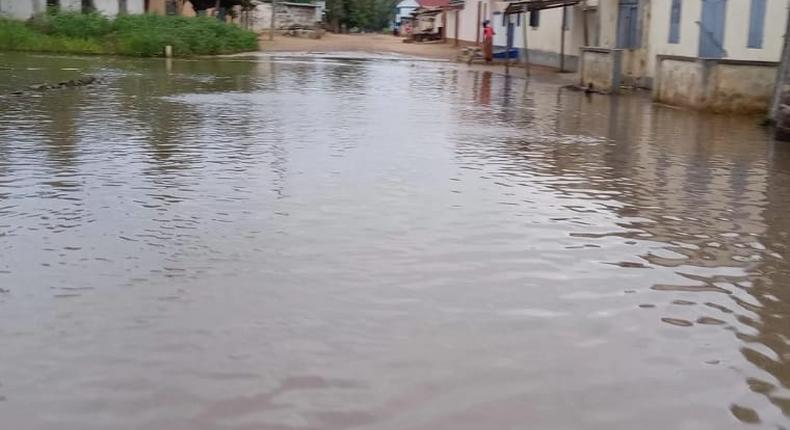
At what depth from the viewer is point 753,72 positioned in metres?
18.2

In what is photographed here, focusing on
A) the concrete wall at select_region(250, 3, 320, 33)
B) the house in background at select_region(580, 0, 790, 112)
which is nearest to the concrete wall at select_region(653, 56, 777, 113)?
the house in background at select_region(580, 0, 790, 112)

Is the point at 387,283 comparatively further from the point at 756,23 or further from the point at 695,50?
the point at 695,50

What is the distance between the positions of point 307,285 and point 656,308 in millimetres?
2446

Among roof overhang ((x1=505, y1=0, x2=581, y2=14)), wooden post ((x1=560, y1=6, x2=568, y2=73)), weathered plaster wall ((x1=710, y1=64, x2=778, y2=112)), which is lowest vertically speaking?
weathered plaster wall ((x1=710, y1=64, x2=778, y2=112))

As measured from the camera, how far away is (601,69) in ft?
82.6

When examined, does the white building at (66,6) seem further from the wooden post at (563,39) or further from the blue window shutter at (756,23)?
the blue window shutter at (756,23)

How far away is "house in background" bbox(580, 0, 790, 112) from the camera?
60.5 ft

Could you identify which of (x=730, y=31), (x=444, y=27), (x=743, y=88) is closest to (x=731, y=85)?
(x=743, y=88)

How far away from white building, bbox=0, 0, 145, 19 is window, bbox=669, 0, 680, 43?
33.8 meters

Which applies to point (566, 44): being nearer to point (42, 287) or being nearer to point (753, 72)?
point (753, 72)

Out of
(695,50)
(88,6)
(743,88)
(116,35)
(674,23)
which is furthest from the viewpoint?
(88,6)

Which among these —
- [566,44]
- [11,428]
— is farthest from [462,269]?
[566,44]

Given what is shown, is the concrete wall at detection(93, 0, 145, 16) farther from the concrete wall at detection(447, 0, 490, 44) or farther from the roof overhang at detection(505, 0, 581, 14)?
the roof overhang at detection(505, 0, 581, 14)

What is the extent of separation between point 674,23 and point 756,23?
15.0 ft
